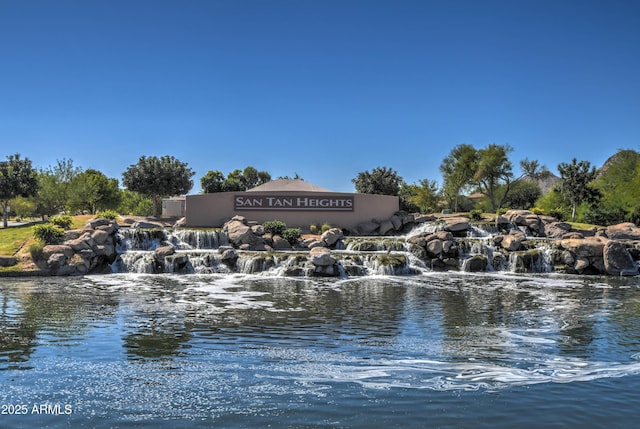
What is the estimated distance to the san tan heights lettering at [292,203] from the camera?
41656 millimetres

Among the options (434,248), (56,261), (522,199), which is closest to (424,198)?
(522,199)

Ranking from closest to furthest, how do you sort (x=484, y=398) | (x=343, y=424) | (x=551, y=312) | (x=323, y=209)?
(x=343, y=424)
(x=484, y=398)
(x=551, y=312)
(x=323, y=209)

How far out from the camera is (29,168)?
1706 inches

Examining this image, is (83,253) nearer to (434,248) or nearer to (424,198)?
(434,248)

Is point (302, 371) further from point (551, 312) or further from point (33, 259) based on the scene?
point (33, 259)

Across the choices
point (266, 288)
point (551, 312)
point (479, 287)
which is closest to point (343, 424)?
point (551, 312)

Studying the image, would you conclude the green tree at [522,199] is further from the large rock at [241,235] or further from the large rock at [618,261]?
the large rock at [241,235]

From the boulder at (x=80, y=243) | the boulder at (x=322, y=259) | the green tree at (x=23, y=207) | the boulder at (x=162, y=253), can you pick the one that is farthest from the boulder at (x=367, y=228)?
the green tree at (x=23, y=207)

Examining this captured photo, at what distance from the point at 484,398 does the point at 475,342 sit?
4.23 m

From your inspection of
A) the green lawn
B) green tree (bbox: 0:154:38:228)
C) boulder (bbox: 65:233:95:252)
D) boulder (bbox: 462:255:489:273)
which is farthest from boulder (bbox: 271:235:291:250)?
green tree (bbox: 0:154:38:228)

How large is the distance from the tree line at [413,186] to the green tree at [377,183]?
4.5 inches

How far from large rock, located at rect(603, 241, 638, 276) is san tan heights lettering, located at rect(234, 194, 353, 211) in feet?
62.2

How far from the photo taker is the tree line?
50.7m

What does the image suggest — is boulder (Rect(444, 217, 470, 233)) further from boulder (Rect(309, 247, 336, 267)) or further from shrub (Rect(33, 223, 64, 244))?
shrub (Rect(33, 223, 64, 244))
